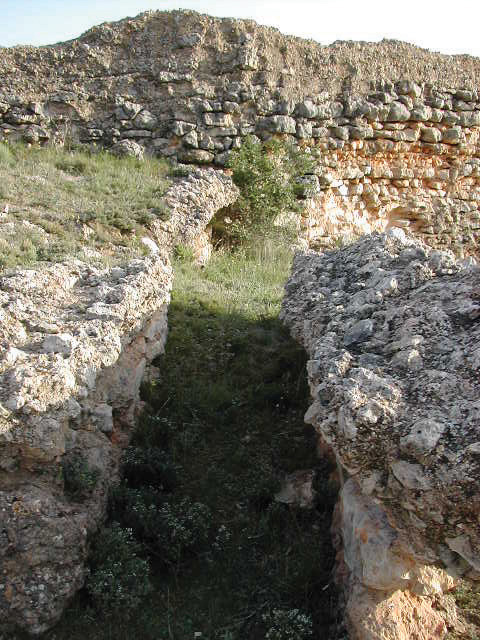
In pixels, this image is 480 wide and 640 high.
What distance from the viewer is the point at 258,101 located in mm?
9750

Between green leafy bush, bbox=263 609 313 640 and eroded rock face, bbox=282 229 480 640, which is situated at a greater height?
eroded rock face, bbox=282 229 480 640

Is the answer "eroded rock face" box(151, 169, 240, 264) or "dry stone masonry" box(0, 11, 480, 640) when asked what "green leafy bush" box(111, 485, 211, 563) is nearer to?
"dry stone masonry" box(0, 11, 480, 640)

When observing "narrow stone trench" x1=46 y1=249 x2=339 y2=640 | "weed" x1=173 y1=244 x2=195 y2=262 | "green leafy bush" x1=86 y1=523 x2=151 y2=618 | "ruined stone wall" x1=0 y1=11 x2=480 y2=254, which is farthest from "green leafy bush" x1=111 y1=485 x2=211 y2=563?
"ruined stone wall" x1=0 y1=11 x2=480 y2=254

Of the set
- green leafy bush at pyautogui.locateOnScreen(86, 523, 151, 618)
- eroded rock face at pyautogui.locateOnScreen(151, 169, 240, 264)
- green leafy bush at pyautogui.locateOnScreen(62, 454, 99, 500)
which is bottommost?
green leafy bush at pyautogui.locateOnScreen(86, 523, 151, 618)

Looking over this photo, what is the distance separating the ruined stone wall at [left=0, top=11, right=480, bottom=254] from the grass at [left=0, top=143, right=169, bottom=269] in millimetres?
768

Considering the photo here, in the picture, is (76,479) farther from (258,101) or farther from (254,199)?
(258,101)

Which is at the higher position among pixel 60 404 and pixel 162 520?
pixel 60 404

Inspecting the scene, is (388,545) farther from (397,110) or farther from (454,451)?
Answer: (397,110)

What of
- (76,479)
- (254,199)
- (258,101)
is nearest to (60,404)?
(76,479)

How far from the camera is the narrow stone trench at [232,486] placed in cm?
324

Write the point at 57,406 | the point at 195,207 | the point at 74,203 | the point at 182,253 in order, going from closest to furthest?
the point at 57,406 < the point at 74,203 < the point at 182,253 < the point at 195,207

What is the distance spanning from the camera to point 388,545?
2.92 meters

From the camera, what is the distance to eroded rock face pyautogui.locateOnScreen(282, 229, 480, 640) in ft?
8.23

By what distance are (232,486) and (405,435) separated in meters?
1.79
